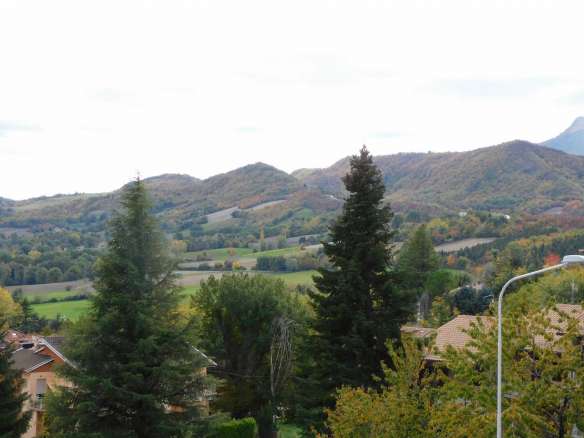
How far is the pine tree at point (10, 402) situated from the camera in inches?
949

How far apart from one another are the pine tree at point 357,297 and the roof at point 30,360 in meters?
19.8

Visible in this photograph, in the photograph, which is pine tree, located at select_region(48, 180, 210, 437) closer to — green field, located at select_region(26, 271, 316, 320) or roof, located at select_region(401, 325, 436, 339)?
roof, located at select_region(401, 325, 436, 339)

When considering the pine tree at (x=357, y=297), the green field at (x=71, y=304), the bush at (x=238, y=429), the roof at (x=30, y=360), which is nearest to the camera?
the pine tree at (x=357, y=297)

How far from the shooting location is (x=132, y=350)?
2281cm

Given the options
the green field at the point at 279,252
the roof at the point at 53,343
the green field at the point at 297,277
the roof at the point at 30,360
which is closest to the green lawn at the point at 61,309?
the green field at the point at 297,277

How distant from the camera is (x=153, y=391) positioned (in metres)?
23.0

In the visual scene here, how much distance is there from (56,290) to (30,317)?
22.9 meters

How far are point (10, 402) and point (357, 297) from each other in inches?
525

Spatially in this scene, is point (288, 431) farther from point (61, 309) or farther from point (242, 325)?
point (61, 309)

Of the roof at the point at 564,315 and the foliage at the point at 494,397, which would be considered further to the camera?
the roof at the point at 564,315

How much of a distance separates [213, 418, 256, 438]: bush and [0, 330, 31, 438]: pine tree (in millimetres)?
10647

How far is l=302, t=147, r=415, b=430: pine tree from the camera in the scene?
25.8 m

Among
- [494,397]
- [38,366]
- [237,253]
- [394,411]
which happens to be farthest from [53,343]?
[237,253]

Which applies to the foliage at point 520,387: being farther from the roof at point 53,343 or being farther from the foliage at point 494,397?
the roof at point 53,343
